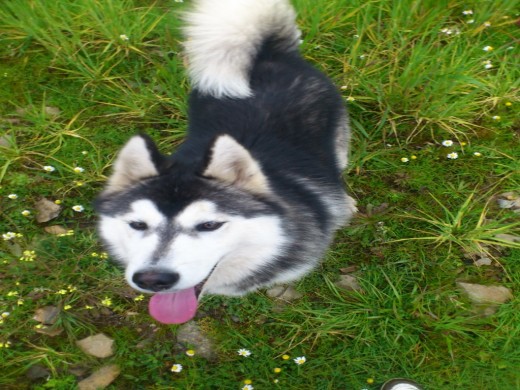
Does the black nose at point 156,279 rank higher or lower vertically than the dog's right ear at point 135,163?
lower

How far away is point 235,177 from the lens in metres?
1.92

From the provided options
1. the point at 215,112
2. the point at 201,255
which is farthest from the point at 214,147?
the point at 215,112

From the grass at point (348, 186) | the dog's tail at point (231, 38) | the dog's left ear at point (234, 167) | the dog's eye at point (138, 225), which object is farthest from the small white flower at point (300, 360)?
the dog's tail at point (231, 38)

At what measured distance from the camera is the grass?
2.32 m

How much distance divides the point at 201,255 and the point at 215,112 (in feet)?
3.25

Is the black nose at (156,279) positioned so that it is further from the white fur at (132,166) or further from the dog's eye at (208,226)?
the white fur at (132,166)

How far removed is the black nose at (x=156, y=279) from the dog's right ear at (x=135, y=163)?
19.2 inches

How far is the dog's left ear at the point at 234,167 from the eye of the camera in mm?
1775

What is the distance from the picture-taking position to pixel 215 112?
2.41m

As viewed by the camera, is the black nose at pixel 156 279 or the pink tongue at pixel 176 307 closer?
the black nose at pixel 156 279

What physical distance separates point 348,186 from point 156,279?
5.58 ft

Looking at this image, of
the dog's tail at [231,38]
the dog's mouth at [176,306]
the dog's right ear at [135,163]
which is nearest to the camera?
the dog's right ear at [135,163]

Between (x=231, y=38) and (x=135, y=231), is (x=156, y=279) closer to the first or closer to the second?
(x=135, y=231)

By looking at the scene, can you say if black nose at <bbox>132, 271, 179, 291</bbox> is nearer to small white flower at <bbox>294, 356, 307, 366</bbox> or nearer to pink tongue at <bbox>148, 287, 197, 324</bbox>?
pink tongue at <bbox>148, 287, 197, 324</bbox>
